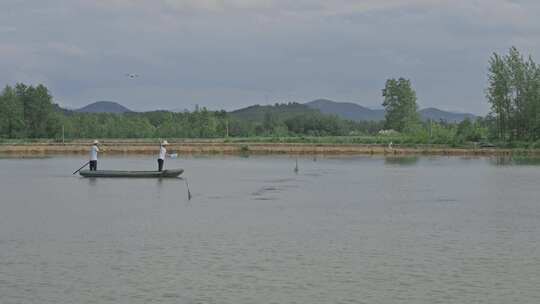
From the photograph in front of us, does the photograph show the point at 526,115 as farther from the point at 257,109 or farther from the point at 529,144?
the point at 257,109

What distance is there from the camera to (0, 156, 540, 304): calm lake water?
1263cm

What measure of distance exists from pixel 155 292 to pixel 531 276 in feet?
19.4

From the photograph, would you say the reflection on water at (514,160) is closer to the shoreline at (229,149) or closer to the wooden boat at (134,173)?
the shoreline at (229,149)

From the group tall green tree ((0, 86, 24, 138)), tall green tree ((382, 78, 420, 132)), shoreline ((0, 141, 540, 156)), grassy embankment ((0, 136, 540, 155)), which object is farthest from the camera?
tall green tree ((382, 78, 420, 132))

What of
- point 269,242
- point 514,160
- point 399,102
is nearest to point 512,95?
point 514,160

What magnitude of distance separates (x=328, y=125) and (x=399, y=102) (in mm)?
11752

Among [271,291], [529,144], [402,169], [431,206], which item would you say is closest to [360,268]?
[271,291]

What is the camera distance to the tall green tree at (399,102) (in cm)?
9388

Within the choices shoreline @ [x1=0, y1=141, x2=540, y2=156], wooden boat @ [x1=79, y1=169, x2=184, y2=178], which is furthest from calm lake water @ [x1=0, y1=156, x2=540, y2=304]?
shoreline @ [x1=0, y1=141, x2=540, y2=156]

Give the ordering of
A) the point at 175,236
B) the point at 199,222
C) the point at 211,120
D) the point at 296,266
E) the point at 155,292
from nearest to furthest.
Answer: the point at 155,292, the point at 296,266, the point at 175,236, the point at 199,222, the point at 211,120

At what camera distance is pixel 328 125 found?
10388 centimetres

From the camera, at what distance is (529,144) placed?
5809 cm

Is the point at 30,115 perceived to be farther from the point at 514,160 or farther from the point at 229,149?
the point at 514,160

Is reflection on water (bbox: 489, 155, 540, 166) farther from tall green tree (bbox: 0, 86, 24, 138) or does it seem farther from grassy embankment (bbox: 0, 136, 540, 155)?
tall green tree (bbox: 0, 86, 24, 138)
